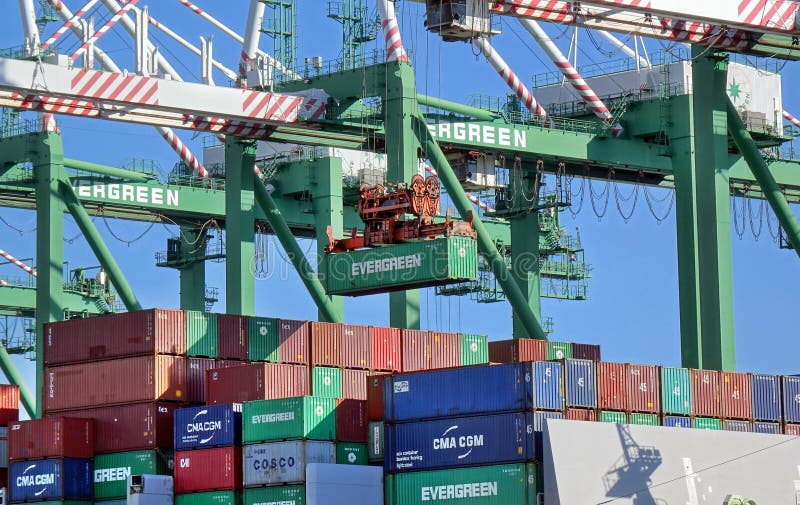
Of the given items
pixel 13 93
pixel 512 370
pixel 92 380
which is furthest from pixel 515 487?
pixel 13 93

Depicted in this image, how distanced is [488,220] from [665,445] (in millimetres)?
35906

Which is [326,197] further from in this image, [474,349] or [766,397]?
[766,397]

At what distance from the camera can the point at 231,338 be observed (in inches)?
1978

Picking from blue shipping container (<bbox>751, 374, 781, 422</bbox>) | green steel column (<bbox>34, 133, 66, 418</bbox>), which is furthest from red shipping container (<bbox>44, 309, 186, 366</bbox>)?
blue shipping container (<bbox>751, 374, 781, 422</bbox>)

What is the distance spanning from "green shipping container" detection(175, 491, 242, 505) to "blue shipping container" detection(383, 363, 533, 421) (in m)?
4.42

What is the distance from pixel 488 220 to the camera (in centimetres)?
7994

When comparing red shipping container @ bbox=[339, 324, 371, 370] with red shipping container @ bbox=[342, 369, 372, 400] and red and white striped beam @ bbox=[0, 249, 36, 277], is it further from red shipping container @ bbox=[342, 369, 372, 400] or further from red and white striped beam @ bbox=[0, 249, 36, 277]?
red and white striped beam @ bbox=[0, 249, 36, 277]

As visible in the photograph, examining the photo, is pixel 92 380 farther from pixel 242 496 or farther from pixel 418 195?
pixel 418 195

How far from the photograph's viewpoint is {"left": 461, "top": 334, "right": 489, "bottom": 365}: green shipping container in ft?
172

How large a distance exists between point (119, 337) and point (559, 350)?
13.7 metres

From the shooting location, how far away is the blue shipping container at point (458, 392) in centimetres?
4250

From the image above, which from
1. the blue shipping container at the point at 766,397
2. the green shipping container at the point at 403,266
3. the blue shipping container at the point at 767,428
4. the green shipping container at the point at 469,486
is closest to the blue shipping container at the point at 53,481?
the green shipping container at the point at 403,266

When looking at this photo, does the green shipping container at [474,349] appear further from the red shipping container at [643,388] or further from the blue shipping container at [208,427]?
the blue shipping container at [208,427]

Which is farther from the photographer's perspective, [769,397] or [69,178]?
[69,178]
